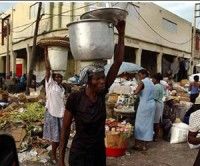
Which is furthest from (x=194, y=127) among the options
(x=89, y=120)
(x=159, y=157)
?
(x=159, y=157)

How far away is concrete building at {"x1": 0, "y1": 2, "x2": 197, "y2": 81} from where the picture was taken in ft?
63.5

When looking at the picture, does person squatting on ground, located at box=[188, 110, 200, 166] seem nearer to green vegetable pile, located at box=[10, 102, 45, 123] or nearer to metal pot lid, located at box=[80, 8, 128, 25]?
metal pot lid, located at box=[80, 8, 128, 25]

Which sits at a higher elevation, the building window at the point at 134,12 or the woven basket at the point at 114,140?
the building window at the point at 134,12

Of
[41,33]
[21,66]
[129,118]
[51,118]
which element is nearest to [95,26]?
[51,118]

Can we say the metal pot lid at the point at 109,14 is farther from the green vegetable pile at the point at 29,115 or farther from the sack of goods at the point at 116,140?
the green vegetable pile at the point at 29,115

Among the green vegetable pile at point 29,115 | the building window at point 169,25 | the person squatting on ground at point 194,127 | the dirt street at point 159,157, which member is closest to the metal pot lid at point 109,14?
the person squatting on ground at point 194,127

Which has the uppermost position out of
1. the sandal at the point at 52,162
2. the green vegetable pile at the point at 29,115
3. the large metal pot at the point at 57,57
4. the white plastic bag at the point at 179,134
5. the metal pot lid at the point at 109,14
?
the metal pot lid at the point at 109,14

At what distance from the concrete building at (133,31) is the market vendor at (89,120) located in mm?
14198

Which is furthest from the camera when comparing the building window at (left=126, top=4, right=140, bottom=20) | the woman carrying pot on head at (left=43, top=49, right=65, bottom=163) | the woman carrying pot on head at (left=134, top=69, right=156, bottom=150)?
the building window at (left=126, top=4, right=140, bottom=20)

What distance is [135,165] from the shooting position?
7.14 metres

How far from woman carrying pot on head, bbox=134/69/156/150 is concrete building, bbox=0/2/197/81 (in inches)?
386

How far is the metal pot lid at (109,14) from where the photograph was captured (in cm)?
Result: 360

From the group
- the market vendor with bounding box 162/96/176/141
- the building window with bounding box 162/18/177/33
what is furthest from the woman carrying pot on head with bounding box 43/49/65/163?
the building window with bounding box 162/18/177/33

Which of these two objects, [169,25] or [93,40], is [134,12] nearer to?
[169,25]
